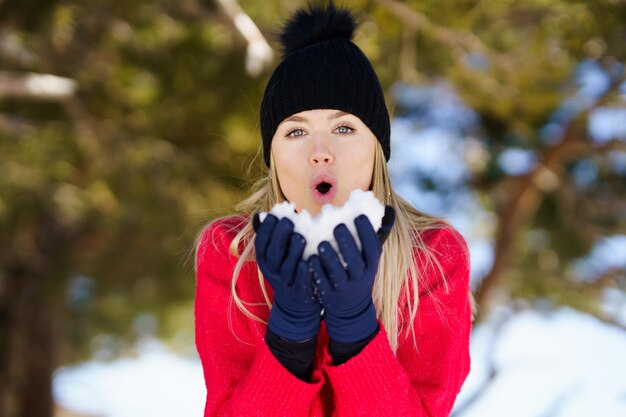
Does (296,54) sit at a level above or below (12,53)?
below

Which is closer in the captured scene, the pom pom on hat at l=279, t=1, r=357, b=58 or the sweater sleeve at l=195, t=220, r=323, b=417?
the sweater sleeve at l=195, t=220, r=323, b=417

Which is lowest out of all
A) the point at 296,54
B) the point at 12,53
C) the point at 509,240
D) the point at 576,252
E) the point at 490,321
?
the point at 490,321

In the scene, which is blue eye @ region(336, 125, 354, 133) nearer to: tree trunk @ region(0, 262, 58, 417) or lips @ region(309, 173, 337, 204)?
lips @ region(309, 173, 337, 204)

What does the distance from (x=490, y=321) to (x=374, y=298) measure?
277 inches

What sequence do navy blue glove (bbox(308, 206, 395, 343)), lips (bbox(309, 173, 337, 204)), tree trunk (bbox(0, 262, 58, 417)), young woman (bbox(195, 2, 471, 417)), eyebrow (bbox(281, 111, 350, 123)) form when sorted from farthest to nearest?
tree trunk (bbox(0, 262, 58, 417)) → eyebrow (bbox(281, 111, 350, 123)) → lips (bbox(309, 173, 337, 204)) → young woman (bbox(195, 2, 471, 417)) → navy blue glove (bbox(308, 206, 395, 343))

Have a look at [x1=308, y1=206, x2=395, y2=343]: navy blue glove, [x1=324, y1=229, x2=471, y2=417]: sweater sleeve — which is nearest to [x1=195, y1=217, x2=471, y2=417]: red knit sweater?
[x1=324, y1=229, x2=471, y2=417]: sweater sleeve

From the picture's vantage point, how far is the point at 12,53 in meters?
6.39

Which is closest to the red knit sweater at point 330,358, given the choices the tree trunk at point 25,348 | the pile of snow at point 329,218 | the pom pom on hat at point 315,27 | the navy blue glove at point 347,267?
the navy blue glove at point 347,267

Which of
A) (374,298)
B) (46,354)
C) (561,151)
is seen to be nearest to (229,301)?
(374,298)

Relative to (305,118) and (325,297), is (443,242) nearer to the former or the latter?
(305,118)

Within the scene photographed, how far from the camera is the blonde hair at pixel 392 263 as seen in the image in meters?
2.12

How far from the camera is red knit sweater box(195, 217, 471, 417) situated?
1897mm

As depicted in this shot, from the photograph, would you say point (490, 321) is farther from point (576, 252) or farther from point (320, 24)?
point (320, 24)

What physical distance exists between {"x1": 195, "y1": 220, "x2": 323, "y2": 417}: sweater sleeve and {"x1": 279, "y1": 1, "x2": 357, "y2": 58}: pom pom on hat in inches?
23.5
